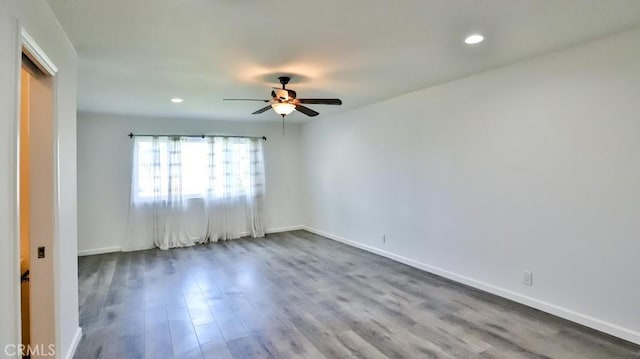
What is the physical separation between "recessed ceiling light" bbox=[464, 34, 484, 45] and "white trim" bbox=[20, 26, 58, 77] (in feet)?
9.12

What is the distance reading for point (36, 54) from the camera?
1754 millimetres

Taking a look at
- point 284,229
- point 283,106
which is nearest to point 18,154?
point 283,106

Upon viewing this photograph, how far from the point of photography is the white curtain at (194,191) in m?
6.00

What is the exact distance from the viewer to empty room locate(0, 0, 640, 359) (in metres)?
2.10

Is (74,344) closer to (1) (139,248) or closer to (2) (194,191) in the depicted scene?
(1) (139,248)

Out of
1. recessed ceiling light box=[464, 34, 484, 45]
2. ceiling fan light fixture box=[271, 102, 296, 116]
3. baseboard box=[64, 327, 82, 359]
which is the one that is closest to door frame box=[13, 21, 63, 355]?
baseboard box=[64, 327, 82, 359]

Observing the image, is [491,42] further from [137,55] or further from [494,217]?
[137,55]

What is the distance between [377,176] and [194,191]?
353 centimetres

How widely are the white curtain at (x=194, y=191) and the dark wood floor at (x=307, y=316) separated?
124 cm

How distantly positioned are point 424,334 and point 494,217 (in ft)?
5.10

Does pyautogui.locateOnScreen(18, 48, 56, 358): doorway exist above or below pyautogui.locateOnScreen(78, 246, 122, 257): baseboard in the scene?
above

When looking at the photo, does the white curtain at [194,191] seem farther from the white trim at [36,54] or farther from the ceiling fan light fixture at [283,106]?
the white trim at [36,54]

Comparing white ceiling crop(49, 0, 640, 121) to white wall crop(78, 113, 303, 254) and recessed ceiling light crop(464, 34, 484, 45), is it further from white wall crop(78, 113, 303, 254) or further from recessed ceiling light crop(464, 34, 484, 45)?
white wall crop(78, 113, 303, 254)

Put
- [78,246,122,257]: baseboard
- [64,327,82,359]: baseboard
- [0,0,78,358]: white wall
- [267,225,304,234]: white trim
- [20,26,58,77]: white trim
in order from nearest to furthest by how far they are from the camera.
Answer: [0,0,78,358]: white wall → [20,26,58,77]: white trim → [64,327,82,359]: baseboard → [78,246,122,257]: baseboard → [267,225,304,234]: white trim
